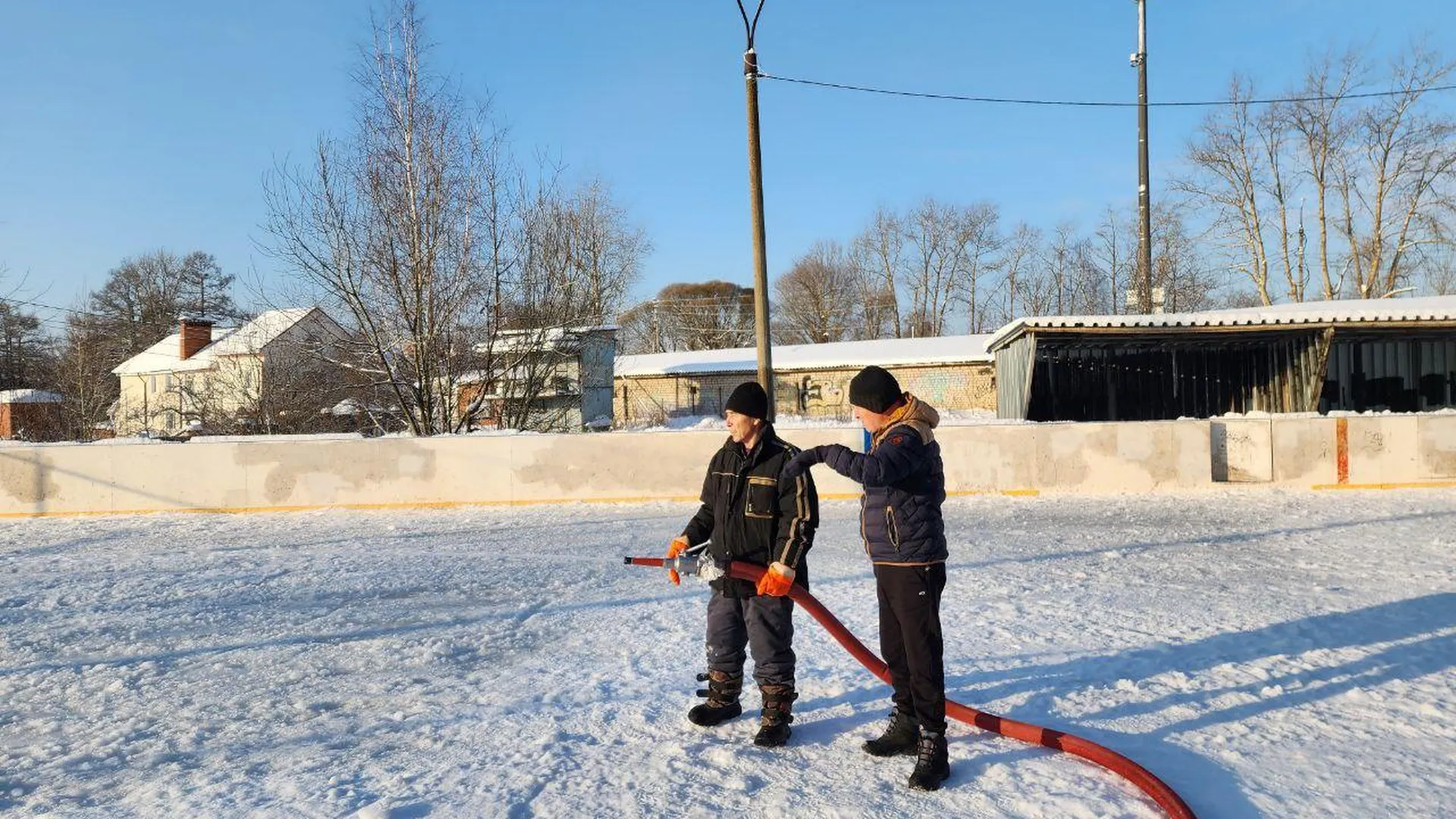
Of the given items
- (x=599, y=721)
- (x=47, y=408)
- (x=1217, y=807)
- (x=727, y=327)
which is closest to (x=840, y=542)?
(x=599, y=721)

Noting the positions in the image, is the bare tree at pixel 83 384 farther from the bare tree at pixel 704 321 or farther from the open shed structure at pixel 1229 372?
the bare tree at pixel 704 321

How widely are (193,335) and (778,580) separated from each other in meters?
40.8

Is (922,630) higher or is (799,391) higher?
(799,391)

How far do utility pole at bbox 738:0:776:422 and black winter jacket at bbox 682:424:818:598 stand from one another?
8240 mm

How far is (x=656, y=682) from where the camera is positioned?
4.92 m

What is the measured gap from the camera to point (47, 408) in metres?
27.7

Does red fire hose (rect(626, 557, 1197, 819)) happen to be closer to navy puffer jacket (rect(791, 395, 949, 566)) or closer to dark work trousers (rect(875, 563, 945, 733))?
dark work trousers (rect(875, 563, 945, 733))

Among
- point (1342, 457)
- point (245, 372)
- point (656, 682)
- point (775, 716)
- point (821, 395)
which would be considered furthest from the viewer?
point (821, 395)

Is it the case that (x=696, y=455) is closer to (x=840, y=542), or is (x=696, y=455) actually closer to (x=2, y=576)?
(x=840, y=542)

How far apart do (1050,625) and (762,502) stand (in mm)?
2956

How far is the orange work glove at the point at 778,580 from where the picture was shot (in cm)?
375

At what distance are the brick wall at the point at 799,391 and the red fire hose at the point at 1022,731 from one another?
25.2 m

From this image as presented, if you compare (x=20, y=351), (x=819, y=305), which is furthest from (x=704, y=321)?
(x=20, y=351)

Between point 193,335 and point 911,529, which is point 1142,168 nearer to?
point 911,529
